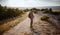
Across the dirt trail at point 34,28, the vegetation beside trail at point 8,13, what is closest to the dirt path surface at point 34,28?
the dirt trail at point 34,28

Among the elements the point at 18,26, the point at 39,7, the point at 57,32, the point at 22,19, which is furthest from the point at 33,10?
the point at 57,32

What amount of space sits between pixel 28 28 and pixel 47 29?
313mm

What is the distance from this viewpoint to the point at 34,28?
6.63 feet

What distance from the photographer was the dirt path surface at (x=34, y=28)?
198 cm

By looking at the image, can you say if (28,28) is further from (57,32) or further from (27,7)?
(57,32)

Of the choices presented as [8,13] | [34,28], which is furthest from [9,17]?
[34,28]

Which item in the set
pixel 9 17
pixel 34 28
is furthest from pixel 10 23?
pixel 34 28

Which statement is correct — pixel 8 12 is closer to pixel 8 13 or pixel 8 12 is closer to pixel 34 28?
pixel 8 13

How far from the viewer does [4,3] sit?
203cm

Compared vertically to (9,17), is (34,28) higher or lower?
lower

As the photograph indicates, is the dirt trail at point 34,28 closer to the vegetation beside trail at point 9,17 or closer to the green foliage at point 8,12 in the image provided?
the vegetation beside trail at point 9,17

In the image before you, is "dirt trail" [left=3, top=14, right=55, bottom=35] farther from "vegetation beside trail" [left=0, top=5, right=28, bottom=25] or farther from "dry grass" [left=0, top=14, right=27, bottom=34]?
"vegetation beside trail" [left=0, top=5, right=28, bottom=25]

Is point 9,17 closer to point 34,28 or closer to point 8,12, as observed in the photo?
point 8,12

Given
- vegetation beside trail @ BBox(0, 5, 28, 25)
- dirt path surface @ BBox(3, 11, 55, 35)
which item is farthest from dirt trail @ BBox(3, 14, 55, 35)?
vegetation beside trail @ BBox(0, 5, 28, 25)
